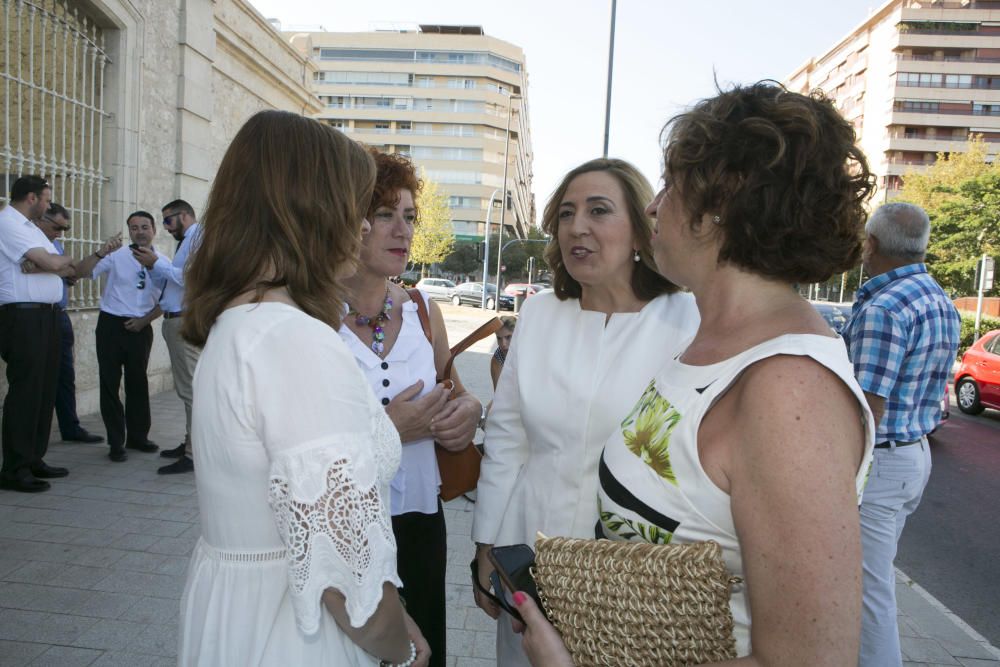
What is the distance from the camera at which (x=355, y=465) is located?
127cm

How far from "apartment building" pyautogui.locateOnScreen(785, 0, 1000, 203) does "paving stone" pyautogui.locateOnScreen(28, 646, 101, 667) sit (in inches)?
2686

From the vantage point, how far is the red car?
35.6 feet

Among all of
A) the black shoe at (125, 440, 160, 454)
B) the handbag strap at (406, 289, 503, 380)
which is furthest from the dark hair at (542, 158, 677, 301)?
the black shoe at (125, 440, 160, 454)

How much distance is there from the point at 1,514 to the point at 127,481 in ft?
3.15

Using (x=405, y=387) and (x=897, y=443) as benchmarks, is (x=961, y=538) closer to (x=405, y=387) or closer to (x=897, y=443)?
(x=897, y=443)

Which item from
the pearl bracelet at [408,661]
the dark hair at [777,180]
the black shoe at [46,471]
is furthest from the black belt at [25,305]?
the dark hair at [777,180]

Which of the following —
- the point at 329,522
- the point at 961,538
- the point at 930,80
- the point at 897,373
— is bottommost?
the point at 961,538

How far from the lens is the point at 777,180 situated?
3.94 ft

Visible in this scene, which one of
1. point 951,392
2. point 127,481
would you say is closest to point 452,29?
point 951,392

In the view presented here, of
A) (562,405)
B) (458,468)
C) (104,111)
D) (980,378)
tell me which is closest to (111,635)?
(458,468)

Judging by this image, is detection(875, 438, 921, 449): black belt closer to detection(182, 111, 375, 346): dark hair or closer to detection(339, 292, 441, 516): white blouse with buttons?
detection(339, 292, 441, 516): white blouse with buttons

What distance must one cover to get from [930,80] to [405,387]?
7468 centimetres

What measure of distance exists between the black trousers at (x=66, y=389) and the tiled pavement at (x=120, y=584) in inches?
39.0

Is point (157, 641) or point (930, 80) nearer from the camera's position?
point (157, 641)
